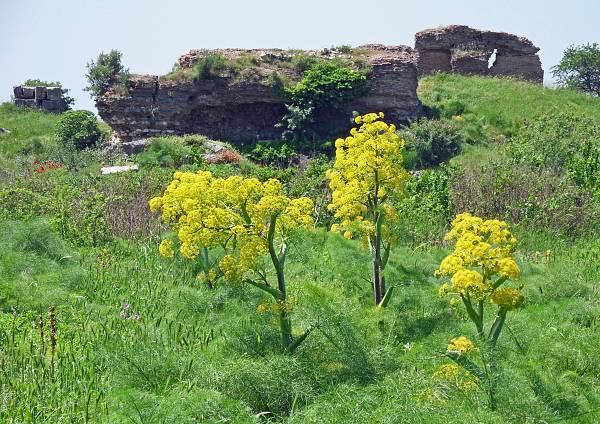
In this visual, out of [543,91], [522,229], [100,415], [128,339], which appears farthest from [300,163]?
[100,415]

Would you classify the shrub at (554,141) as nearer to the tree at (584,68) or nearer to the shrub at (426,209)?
the shrub at (426,209)

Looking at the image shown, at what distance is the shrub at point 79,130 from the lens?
27.6 m

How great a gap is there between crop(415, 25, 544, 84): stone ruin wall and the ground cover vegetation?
2144 centimetres

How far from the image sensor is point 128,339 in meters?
8.73

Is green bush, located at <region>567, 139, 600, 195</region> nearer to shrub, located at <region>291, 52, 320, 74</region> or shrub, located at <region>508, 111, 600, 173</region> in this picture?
shrub, located at <region>508, 111, 600, 173</region>

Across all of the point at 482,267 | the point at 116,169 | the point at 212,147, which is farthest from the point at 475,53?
the point at 482,267

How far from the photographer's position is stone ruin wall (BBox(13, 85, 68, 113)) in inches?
1383

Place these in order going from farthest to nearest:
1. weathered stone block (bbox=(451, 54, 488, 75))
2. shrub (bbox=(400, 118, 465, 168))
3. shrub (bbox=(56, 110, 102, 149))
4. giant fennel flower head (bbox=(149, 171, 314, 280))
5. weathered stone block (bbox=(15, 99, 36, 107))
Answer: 1. weathered stone block (bbox=(451, 54, 488, 75))
2. weathered stone block (bbox=(15, 99, 36, 107))
3. shrub (bbox=(56, 110, 102, 149))
4. shrub (bbox=(400, 118, 465, 168))
5. giant fennel flower head (bbox=(149, 171, 314, 280))

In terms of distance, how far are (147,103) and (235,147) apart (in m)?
3.50

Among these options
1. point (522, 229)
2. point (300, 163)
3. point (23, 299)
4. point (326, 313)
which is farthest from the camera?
point (300, 163)

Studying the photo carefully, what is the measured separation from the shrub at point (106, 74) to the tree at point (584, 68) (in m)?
28.9

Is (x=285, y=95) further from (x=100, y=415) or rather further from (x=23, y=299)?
(x=100, y=415)

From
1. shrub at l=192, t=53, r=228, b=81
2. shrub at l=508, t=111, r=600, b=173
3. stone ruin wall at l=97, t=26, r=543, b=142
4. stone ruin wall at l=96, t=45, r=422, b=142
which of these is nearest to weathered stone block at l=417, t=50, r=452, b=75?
stone ruin wall at l=97, t=26, r=543, b=142

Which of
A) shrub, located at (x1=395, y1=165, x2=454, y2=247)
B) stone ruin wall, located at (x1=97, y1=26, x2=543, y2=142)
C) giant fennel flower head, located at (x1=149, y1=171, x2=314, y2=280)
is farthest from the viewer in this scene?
stone ruin wall, located at (x1=97, y1=26, x2=543, y2=142)
